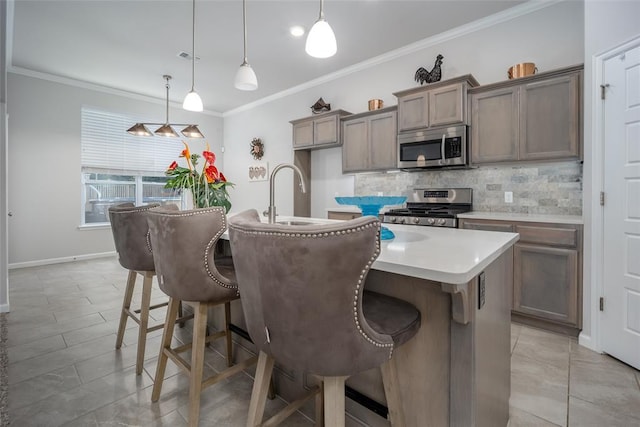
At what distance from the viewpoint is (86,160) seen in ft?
17.4

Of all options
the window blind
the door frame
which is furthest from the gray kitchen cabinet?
the window blind

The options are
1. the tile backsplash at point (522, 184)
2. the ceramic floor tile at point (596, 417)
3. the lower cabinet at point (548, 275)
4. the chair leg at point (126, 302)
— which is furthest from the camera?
the tile backsplash at point (522, 184)

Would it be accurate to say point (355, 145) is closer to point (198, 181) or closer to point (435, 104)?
point (435, 104)

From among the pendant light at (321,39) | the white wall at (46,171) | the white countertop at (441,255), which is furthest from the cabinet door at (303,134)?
the white countertop at (441,255)

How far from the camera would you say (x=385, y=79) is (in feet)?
13.8

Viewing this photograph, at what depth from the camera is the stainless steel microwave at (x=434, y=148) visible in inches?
125

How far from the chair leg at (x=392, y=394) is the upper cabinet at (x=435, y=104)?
A: 2820mm

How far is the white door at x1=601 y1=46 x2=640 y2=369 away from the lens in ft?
6.57

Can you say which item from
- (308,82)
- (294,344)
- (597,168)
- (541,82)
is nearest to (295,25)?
(308,82)

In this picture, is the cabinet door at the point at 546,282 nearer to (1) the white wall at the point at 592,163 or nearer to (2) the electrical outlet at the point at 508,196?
(1) the white wall at the point at 592,163

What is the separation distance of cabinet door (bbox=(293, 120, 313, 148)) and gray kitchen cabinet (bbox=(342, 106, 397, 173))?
614 millimetres

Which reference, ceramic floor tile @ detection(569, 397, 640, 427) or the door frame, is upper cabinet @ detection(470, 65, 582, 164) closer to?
the door frame

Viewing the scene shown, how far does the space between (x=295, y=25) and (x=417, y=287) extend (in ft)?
11.1

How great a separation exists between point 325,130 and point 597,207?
3224 mm
